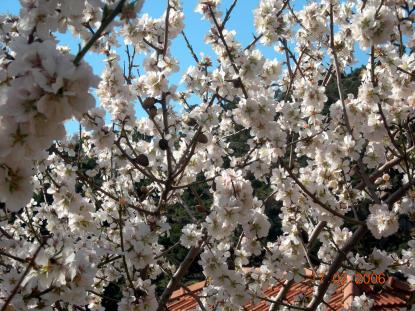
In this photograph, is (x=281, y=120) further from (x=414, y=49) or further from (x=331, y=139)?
(x=414, y=49)

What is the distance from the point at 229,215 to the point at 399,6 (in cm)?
249

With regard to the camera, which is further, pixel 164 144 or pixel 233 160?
pixel 233 160

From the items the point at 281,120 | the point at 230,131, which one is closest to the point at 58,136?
the point at 281,120

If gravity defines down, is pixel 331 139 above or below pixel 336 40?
below

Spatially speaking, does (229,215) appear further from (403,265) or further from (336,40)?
(336,40)

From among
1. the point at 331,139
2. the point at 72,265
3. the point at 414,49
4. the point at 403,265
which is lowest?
the point at 403,265

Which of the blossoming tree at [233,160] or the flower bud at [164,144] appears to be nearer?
the blossoming tree at [233,160]

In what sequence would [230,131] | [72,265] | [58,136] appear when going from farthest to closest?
[230,131], [72,265], [58,136]

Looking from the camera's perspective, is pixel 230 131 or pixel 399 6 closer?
pixel 399 6

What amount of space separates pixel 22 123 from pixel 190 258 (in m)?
2.41

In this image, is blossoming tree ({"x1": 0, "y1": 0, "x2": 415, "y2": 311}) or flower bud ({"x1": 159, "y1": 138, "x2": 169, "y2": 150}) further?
flower bud ({"x1": 159, "y1": 138, "x2": 169, "y2": 150})

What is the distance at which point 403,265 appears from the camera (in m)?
3.66

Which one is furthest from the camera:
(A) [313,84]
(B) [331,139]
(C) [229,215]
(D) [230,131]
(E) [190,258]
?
(D) [230,131]

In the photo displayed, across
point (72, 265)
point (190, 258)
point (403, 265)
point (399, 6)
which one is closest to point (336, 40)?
point (399, 6)
